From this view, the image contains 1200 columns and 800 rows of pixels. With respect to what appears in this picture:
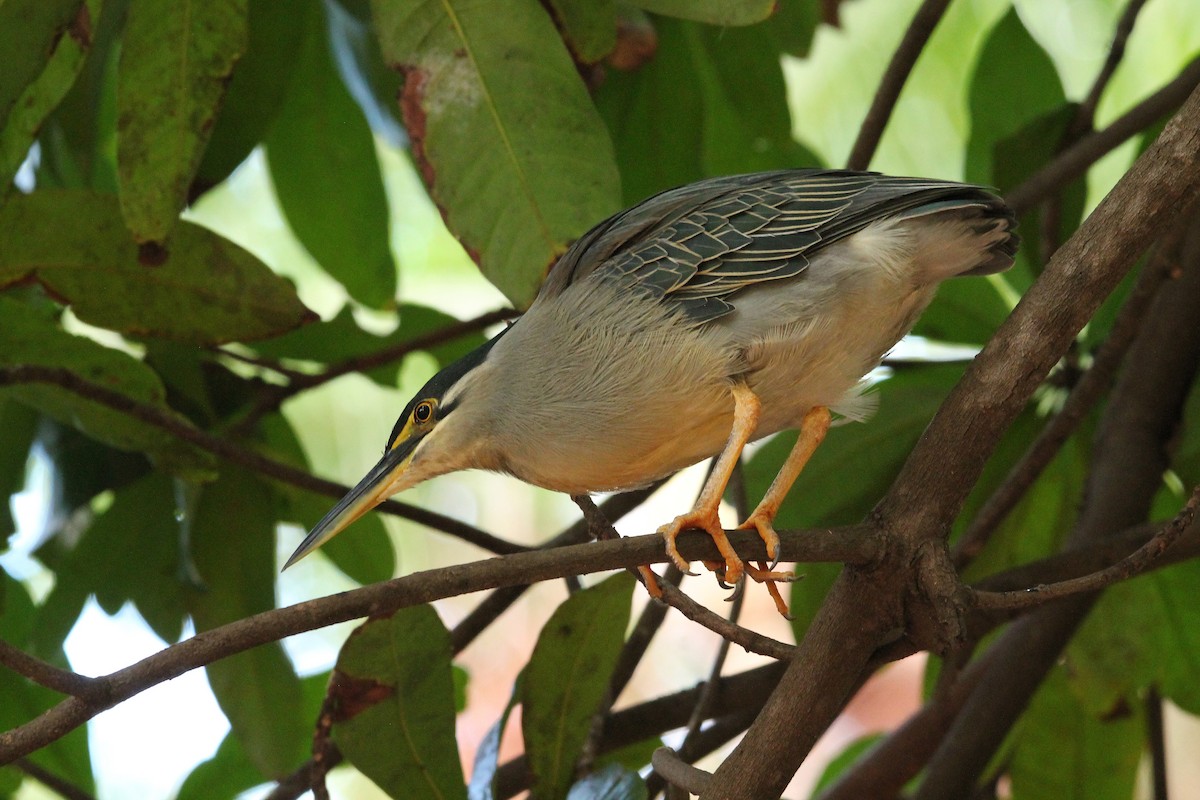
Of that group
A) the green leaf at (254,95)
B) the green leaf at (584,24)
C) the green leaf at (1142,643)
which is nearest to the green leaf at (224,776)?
the green leaf at (254,95)

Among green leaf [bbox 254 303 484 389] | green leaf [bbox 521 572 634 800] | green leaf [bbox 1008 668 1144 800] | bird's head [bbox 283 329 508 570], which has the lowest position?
green leaf [bbox 521 572 634 800]

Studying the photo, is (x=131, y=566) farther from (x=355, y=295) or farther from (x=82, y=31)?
(x=82, y=31)

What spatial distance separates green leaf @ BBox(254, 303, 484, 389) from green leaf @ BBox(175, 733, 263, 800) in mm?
852

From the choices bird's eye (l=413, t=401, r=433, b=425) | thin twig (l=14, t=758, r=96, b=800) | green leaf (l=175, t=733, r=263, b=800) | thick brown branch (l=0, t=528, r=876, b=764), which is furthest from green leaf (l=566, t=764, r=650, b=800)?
green leaf (l=175, t=733, r=263, b=800)

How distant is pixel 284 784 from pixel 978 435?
1438mm

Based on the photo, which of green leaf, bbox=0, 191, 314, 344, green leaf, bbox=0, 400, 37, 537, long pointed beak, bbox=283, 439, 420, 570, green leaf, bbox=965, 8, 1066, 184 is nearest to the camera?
long pointed beak, bbox=283, 439, 420, 570

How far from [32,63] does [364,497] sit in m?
0.83

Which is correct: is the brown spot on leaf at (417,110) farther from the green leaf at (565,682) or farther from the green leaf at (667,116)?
the green leaf at (667,116)

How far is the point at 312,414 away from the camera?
538cm

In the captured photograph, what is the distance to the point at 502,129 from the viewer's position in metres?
2.08

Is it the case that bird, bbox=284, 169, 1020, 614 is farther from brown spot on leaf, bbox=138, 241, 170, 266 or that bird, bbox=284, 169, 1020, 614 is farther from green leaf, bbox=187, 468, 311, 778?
green leaf, bbox=187, 468, 311, 778

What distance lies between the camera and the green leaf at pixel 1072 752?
2.97 metres

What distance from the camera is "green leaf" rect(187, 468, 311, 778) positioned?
263 cm

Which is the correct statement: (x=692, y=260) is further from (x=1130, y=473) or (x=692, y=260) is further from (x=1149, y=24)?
(x=1149, y=24)
